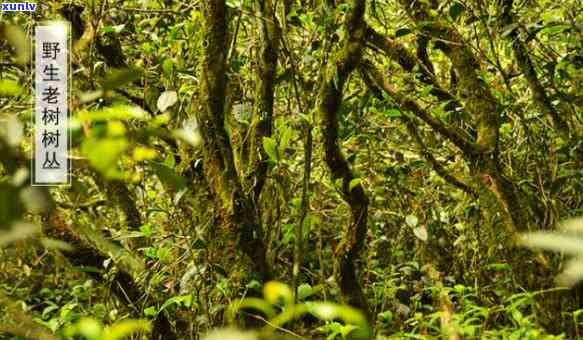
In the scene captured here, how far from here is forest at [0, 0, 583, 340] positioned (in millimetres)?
1976

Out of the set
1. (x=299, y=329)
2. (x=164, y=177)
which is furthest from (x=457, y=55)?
(x=164, y=177)

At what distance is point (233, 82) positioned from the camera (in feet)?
7.88

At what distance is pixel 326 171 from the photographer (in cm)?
229

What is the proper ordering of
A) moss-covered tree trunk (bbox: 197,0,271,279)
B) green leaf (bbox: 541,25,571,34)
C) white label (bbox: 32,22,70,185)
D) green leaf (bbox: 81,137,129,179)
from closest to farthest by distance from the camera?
1. green leaf (bbox: 81,137,129,179)
2. white label (bbox: 32,22,70,185)
3. moss-covered tree trunk (bbox: 197,0,271,279)
4. green leaf (bbox: 541,25,571,34)

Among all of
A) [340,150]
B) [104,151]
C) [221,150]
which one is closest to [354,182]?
[340,150]

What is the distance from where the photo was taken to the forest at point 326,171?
6.48 ft

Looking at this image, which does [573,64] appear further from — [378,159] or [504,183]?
[378,159]

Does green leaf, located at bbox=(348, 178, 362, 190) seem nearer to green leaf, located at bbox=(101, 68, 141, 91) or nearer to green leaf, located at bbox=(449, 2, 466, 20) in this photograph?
green leaf, located at bbox=(449, 2, 466, 20)

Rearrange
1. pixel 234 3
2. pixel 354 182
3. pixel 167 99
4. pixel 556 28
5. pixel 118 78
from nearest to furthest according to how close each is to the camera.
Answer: pixel 118 78 → pixel 167 99 → pixel 234 3 → pixel 354 182 → pixel 556 28

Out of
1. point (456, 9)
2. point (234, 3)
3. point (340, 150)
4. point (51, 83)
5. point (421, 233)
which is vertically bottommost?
point (421, 233)

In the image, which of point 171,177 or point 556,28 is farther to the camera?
point 556,28

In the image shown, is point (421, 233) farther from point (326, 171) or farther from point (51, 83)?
point (51, 83)
